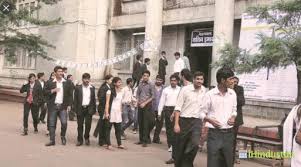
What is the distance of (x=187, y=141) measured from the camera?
890 centimetres

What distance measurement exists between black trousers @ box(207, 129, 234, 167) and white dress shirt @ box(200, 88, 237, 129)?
4.6 inches

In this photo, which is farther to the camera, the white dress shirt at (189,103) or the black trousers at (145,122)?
the black trousers at (145,122)

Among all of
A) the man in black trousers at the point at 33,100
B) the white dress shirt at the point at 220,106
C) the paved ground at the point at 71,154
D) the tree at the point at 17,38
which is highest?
the tree at the point at 17,38

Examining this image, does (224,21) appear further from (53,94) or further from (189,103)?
(189,103)

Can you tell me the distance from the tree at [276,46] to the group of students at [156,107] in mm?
1307

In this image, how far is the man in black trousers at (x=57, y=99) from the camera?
12508mm

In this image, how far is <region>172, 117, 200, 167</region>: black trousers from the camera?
8.80 m

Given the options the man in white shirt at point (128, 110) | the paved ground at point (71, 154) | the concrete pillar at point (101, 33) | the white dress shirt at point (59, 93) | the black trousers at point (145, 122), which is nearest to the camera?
the paved ground at point (71, 154)

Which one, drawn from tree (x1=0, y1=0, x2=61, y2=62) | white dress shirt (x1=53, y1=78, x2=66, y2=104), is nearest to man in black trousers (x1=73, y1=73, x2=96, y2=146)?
white dress shirt (x1=53, y1=78, x2=66, y2=104)

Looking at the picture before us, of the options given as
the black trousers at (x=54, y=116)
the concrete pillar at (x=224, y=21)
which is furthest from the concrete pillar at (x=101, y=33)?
the black trousers at (x=54, y=116)

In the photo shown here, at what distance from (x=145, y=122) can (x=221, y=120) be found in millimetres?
6152

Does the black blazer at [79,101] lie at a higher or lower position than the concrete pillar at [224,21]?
lower

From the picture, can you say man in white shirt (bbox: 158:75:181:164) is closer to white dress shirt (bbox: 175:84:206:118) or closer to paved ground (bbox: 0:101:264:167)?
paved ground (bbox: 0:101:264:167)

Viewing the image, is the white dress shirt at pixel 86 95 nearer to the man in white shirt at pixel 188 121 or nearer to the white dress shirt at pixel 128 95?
the white dress shirt at pixel 128 95
